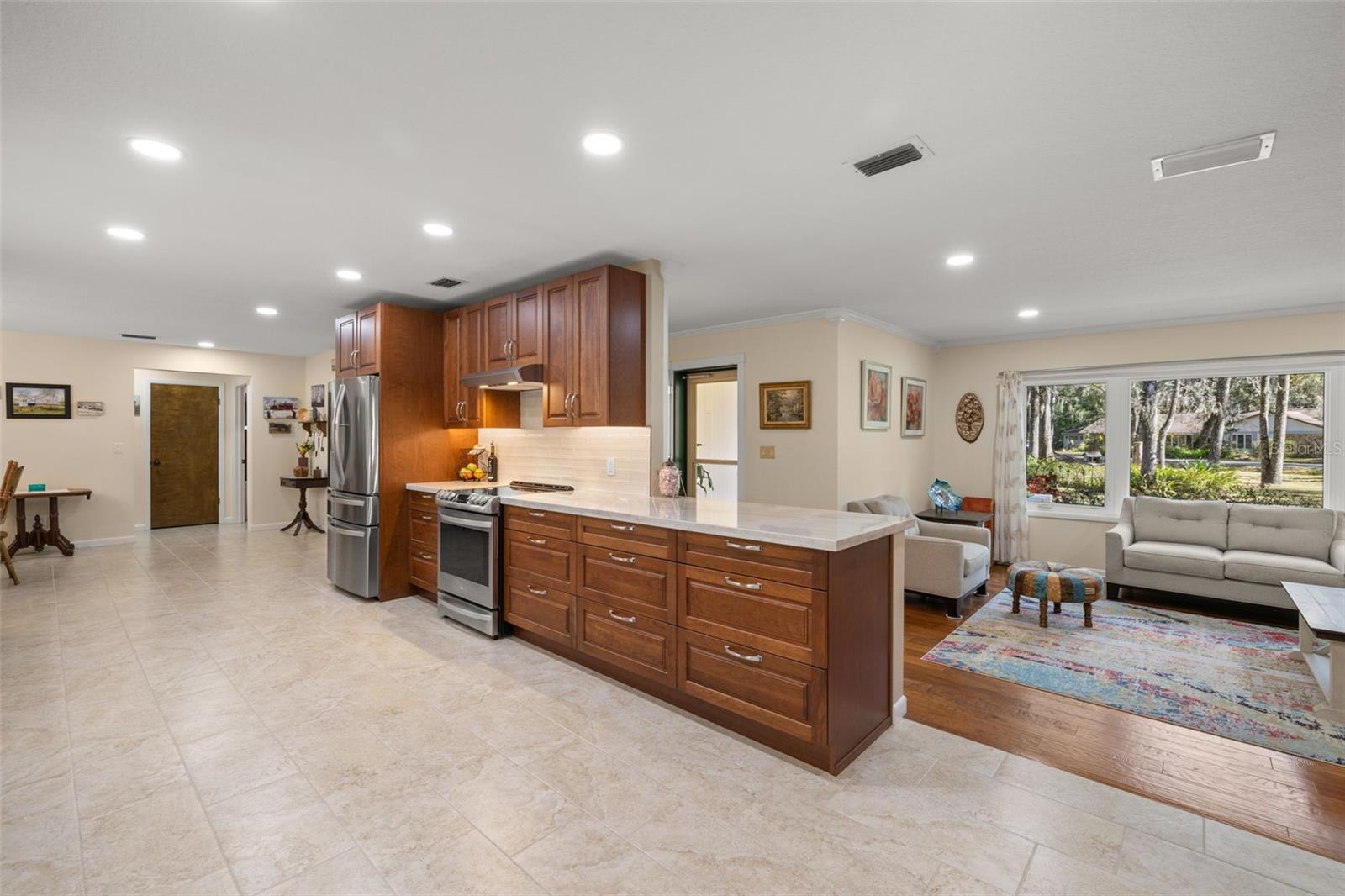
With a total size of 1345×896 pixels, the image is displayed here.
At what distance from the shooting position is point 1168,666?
3.59 metres

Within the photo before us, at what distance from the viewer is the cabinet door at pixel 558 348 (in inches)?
154

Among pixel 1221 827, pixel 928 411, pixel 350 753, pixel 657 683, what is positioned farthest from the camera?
pixel 928 411

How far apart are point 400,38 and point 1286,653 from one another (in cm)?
560

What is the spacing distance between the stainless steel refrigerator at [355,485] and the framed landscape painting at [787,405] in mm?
3400

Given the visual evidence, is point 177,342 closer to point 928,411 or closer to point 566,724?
point 566,724

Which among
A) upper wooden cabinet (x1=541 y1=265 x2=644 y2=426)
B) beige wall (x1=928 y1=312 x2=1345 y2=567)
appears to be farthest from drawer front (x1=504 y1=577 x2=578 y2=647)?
beige wall (x1=928 y1=312 x2=1345 y2=567)

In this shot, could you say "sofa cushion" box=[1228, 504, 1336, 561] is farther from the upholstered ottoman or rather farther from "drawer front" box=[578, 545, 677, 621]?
"drawer front" box=[578, 545, 677, 621]

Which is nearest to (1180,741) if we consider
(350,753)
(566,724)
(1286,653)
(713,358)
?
(1286,653)

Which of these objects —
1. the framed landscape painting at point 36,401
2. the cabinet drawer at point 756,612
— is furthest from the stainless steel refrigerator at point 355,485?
the framed landscape painting at point 36,401

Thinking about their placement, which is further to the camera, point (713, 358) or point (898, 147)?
point (713, 358)

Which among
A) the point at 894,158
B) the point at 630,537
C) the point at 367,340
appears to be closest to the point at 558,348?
the point at 630,537

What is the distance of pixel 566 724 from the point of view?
2740mm

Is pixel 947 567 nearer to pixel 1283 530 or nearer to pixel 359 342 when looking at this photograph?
pixel 1283 530

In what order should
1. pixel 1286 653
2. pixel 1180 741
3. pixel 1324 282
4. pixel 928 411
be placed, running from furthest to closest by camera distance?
pixel 928 411 → pixel 1324 282 → pixel 1286 653 → pixel 1180 741
